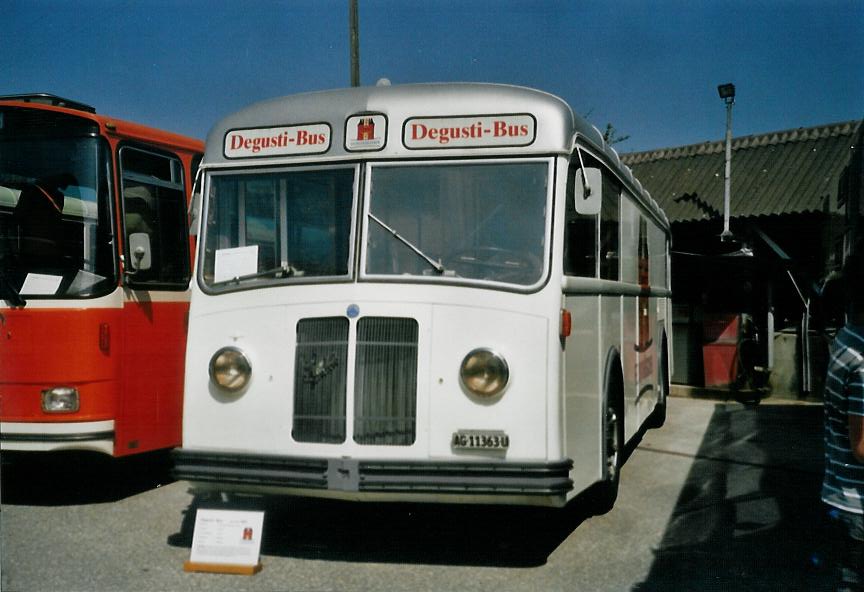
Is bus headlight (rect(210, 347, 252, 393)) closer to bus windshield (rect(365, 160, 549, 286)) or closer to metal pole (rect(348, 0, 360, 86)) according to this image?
bus windshield (rect(365, 160, 549, 286))

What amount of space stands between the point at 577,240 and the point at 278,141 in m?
2.02

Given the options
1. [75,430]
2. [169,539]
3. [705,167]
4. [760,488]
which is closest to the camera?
[169,539]

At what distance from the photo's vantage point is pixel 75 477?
8305mm

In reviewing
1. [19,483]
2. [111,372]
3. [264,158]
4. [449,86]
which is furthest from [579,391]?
[19,483]

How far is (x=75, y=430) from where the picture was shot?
265 inches

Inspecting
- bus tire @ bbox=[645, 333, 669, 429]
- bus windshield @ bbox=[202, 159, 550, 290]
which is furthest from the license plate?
bus tire @ bbox=[645, 333, 669, 429]

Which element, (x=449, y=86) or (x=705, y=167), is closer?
(x=449, y=86)

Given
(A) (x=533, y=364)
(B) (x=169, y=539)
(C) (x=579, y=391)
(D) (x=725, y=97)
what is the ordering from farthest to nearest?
1. (D) (x=725, y=97)
2. (B) (x=169, y=539)
3. (C) (x=579, y=391)
4. (A) (x=533, y=364)

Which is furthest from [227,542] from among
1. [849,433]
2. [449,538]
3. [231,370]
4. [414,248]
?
[849,433]

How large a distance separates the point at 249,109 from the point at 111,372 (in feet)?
7.87

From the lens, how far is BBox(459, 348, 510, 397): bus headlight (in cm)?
511

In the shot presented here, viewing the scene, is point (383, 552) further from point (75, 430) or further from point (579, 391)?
point (75, 430)

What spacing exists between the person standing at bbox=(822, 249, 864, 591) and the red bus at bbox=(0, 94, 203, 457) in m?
5.13

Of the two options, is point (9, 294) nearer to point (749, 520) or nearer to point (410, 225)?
point (410, 225)
